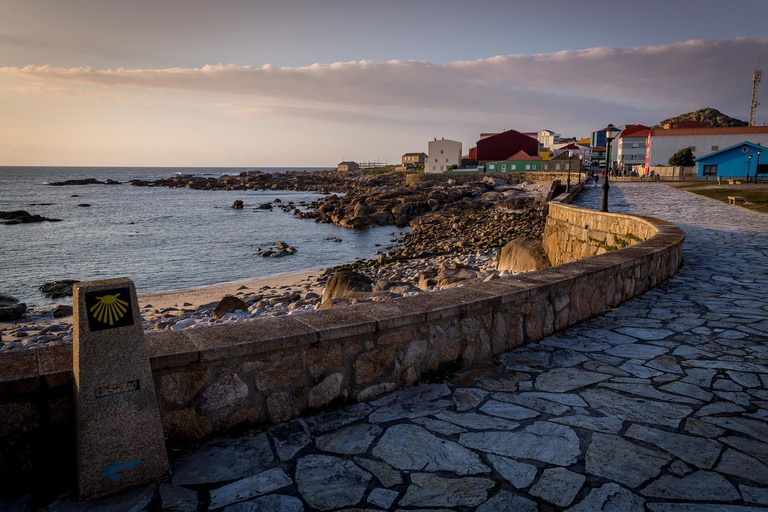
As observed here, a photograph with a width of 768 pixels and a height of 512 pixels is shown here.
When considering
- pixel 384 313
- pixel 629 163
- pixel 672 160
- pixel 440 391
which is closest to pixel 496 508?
pixel 440 391

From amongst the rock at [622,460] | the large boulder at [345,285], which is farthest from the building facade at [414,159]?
the rock at [622,460]

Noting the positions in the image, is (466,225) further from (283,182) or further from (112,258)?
(283,182)

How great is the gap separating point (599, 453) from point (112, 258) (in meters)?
26.0

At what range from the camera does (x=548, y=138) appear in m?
91.3

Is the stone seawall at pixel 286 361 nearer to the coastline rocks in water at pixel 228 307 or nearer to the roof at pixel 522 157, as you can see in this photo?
the coastline rocks in water at pixel 228 307

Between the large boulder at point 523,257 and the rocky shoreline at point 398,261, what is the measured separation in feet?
2.47

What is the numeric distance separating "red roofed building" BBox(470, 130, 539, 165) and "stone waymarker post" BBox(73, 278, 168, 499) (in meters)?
71.6

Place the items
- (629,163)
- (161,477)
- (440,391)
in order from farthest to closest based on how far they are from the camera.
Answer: (629,163) → (440,391) → (161,477)

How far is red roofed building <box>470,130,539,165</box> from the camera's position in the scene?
70.4m

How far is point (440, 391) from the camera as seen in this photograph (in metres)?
3.78

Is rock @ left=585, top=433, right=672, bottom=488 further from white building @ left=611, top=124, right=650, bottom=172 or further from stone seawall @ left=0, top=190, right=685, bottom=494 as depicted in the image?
white building @ left=611, top=124, right=650, bottom=172

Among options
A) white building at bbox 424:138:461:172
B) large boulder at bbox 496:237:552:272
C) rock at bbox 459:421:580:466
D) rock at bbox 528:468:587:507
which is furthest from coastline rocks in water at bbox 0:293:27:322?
white building at bbox 424:138:461:172

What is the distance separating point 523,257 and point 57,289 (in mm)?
16312

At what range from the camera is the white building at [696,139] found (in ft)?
167
